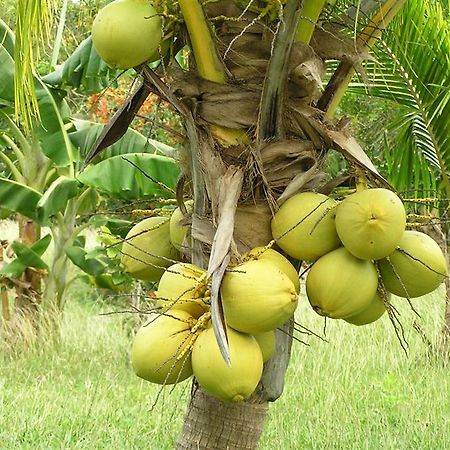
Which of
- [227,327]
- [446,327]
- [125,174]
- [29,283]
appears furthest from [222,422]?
[29,283]

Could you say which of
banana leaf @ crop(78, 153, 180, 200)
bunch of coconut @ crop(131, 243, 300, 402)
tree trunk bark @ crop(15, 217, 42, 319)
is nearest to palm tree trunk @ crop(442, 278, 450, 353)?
banana leaf @ crop(78, 153, 180, 200)

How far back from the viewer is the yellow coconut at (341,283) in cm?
173

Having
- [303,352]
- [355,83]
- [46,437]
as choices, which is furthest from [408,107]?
[46,437]

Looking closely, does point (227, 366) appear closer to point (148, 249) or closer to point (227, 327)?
point (227, 327)

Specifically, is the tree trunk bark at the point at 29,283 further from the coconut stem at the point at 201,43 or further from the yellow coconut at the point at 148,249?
the coconut stem at the point at 201,43

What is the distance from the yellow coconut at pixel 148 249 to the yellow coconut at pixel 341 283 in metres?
0.46

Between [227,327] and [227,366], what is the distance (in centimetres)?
10

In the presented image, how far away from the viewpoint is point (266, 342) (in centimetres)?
180

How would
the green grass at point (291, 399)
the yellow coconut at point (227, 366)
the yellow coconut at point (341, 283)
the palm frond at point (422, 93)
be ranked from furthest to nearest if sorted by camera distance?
the palm frond at point (422, 93), the green grass at point (291, 399), the yellow coconut at point (341, 283), the yellow coconut at point (227, 366)

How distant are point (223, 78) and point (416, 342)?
538 centimetres

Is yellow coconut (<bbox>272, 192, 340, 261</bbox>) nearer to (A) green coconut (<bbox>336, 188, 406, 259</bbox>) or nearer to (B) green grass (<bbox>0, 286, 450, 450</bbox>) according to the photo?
(A) green coconut (<bbox>336, 188, 406, 259</bbox>)

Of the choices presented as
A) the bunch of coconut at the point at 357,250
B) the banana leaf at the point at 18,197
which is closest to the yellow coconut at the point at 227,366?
the bunch of coconut at the point at 357,250

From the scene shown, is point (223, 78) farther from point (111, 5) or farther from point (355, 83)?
point (355, 83)

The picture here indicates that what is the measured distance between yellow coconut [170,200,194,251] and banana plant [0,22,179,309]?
10.8ft
